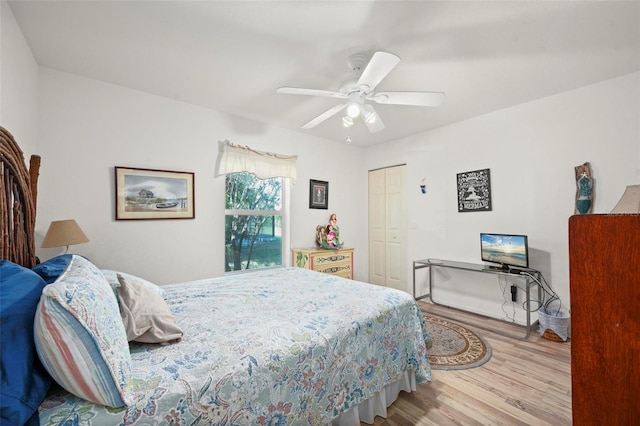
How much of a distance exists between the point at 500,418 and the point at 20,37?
4.01 meters

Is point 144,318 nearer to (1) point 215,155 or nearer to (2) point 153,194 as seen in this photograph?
(2) point 153,194

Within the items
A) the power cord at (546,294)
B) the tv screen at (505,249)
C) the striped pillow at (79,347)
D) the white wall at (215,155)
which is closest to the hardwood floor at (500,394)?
the power cord at (546,294)

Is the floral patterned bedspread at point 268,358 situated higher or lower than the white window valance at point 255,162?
lower

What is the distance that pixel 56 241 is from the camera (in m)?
2.11

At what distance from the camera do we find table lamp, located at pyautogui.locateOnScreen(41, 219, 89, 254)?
211cm

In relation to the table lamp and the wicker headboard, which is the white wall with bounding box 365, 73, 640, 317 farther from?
the wicker headboard

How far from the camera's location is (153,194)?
2.86m

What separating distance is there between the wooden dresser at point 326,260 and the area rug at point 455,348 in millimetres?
1339

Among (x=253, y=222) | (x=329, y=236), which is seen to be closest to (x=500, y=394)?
(x=329, y=236)

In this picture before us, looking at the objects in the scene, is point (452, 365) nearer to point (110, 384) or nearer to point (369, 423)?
point (369, 423)

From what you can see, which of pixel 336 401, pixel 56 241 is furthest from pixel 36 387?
pixel 56 241

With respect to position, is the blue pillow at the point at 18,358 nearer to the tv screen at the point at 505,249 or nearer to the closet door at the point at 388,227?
the tv screen at the point at 505,249

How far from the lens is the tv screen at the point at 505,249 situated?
2.90m

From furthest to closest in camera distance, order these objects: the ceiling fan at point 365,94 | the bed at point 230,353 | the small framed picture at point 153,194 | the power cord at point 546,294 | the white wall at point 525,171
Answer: the power cord at point 546,294 < the small framed picture at point 153,194 < the white wall at point 525,171 < the ceiling fan at point 365,94 < the bed at point 230,353
